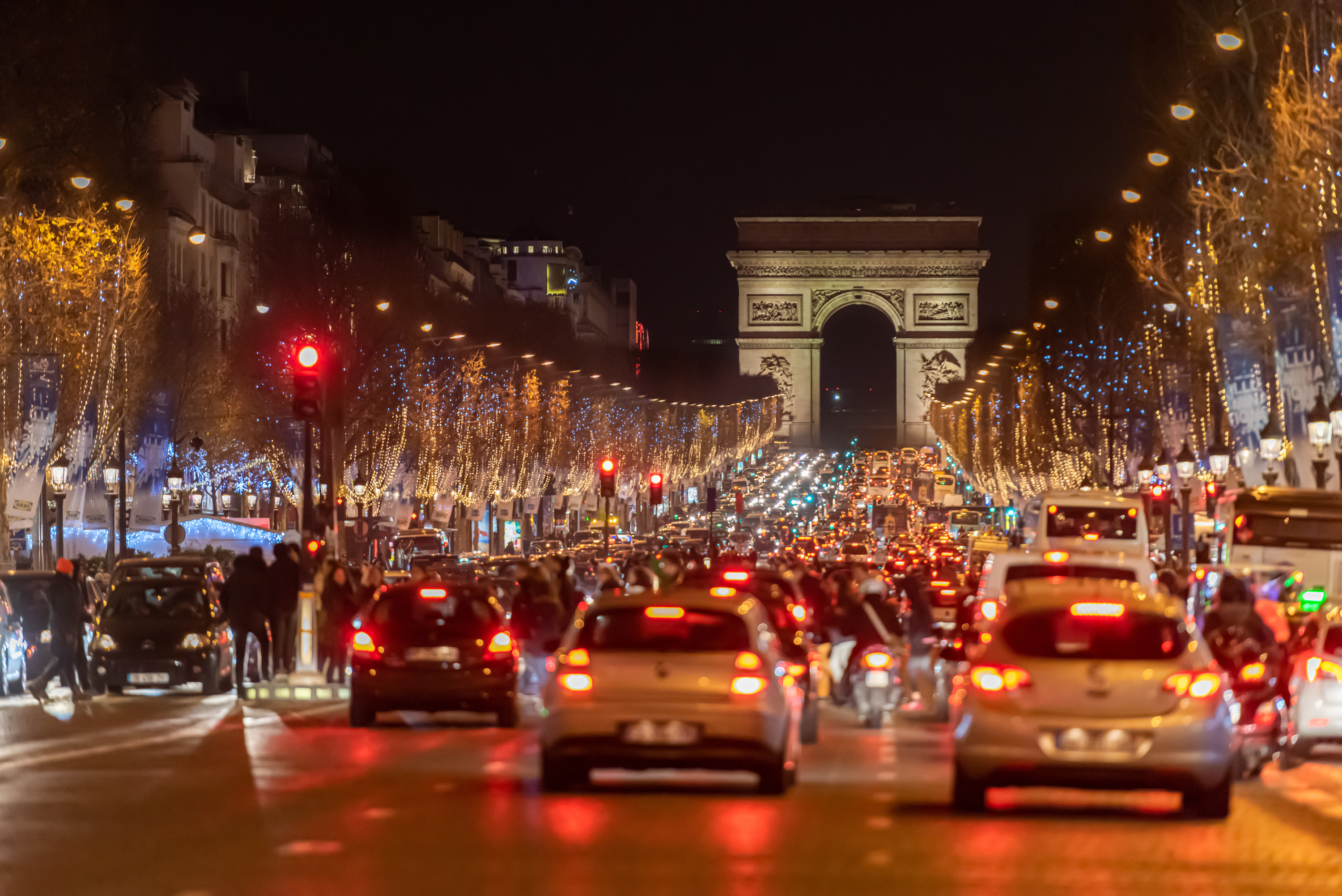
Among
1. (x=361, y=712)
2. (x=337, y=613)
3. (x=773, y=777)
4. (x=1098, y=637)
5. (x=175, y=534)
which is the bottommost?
(x=773, y=777)

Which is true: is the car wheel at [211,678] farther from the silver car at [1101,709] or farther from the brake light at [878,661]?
the silver car at [1101,709]

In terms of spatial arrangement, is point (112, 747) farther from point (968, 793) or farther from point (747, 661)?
point (968, 793)

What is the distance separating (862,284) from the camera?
168875 millimetres

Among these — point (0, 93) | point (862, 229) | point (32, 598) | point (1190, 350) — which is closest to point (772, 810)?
point (32, 598)

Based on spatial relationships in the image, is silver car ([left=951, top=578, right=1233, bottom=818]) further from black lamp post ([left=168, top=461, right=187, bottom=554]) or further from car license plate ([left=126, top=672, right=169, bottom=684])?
black lamp post ([left=168, top=461, right=187, bottom=554])

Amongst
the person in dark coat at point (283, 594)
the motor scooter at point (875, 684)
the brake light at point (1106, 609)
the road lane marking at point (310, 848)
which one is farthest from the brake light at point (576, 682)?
the person in dark coat at point (283, 594)

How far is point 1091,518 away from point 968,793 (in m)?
24.6

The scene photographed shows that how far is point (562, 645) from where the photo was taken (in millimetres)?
16109

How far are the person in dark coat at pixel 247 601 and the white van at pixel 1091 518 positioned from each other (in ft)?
45.1

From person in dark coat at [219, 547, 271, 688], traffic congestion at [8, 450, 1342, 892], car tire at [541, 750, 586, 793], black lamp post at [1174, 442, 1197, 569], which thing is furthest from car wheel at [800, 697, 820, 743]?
black lamp post at [1174, 442, 1197, 569]

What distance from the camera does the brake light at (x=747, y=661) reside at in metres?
15.6

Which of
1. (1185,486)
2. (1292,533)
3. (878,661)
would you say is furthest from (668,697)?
(1185,486)

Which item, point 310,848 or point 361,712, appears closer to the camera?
point 310,848

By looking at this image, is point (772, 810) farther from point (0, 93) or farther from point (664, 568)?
point (0, 93)
